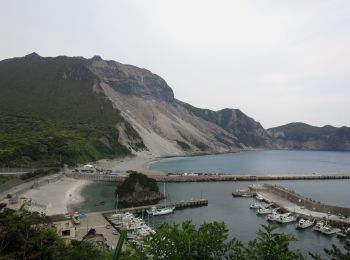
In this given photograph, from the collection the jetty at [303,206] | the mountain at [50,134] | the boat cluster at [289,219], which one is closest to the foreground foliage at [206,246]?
the boat cluster at [289,219]

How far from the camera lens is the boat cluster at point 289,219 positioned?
55975mm

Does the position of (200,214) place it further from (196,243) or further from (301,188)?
(196,243)

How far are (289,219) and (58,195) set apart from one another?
160 feet

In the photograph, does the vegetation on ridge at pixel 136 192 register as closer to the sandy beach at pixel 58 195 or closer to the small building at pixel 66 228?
the sandy beach at pixel 58 195

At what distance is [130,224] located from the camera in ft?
183

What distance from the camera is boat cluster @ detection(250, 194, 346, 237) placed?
55975mm

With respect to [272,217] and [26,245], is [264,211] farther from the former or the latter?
[26,245]

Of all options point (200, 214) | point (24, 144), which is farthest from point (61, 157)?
point (200, 214)

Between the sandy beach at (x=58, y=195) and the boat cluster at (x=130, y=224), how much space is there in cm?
957

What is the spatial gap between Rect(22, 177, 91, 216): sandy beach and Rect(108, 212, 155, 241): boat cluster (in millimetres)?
9566

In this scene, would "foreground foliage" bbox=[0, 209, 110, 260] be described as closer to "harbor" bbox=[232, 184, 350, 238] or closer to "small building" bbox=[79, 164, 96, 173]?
"harbor" bbox=[232, 184, 350, 238]

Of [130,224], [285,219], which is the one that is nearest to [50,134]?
[130,224]

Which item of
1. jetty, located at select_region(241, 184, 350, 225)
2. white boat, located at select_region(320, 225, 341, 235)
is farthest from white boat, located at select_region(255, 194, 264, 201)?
white boat, located at select_region(320, 225, 341, 235)

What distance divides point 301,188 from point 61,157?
78.0 m
